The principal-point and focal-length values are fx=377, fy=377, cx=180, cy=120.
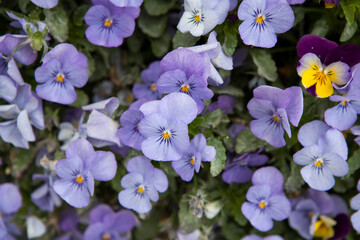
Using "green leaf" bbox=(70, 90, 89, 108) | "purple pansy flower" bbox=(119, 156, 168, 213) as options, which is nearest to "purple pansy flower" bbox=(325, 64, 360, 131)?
"purple pansy flower" bbox=(119, 156, 168, 213)

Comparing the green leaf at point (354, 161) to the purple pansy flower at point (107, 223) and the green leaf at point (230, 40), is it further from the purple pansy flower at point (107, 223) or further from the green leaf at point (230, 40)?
the purple pansy flower at point (107, 223)

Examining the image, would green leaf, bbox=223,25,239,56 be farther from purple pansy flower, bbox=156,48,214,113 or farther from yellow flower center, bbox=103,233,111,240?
yellow flower center, bbox=103,233,111,240

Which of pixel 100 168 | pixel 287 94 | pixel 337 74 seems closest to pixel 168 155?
pixel 100 168

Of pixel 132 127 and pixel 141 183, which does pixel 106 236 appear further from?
pixel 132 127

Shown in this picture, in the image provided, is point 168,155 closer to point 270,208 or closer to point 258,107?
point 258,107

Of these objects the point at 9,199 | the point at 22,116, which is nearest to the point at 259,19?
the point at 22,116

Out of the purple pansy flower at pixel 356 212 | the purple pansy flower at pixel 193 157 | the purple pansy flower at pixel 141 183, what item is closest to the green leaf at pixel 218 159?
the purple pansy flower at pixel 193 157

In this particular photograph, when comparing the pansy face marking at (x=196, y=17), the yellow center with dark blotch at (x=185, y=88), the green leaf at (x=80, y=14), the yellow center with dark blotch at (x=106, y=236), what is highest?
the pansy face marking at (x=196, y=17)
